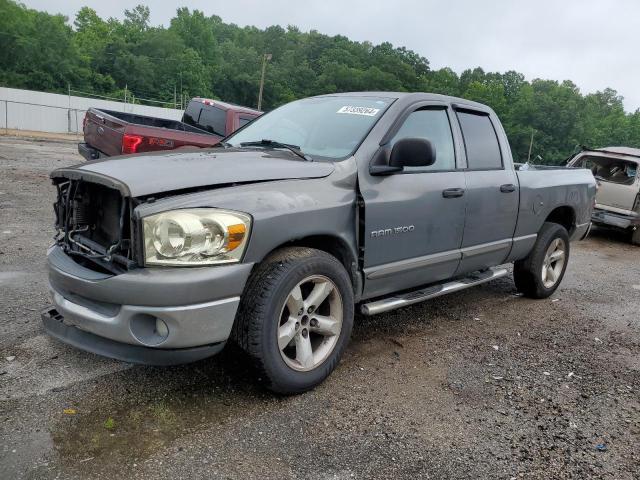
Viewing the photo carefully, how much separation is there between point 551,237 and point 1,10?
63933 mm

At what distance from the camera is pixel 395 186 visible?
3604mm

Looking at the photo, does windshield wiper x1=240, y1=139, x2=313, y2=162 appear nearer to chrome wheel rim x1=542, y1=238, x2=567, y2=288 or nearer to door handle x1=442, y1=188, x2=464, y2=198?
door handle x1=442, y1=188, x2=464, y2=198

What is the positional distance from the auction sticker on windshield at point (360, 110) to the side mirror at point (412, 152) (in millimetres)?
474

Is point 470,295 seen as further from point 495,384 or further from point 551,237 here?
point 495,384

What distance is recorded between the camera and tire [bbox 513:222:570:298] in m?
5.30

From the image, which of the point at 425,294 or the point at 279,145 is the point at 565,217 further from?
the point at 279,145

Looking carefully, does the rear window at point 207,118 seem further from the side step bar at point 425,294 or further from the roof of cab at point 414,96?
the side step bar at point 425,294

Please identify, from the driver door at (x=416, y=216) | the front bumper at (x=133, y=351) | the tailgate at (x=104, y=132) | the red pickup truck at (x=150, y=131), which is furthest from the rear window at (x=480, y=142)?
the tailgate at (x=104, y=132)

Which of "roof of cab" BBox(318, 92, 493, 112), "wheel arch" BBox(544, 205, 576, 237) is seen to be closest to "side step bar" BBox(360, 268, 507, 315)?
"wheel arch" BBox(544, 205, 576, 237)

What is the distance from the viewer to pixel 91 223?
3104 mm

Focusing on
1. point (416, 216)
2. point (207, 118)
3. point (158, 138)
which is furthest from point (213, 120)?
point (416, 216)

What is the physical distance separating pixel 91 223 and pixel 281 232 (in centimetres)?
110

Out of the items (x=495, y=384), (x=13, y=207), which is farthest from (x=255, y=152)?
(x=13, y=207)

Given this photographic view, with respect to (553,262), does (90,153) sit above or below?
above
